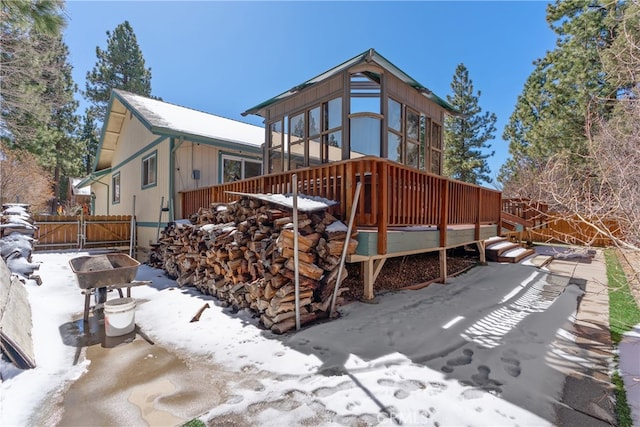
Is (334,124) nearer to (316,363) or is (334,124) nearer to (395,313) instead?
(395,313)

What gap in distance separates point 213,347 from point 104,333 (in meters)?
1.81

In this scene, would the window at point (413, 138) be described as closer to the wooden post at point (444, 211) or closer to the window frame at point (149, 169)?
the wooden post at point (444, 211)

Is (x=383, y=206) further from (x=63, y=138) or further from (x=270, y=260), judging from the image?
(x=63, y=138)

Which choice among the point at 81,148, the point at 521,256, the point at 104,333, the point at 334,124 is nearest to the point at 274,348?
the point at 104,333

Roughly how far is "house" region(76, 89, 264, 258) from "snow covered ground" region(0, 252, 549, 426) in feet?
17.5

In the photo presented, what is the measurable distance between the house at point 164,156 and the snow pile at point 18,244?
3072 millimetres

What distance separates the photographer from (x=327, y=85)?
6688mm

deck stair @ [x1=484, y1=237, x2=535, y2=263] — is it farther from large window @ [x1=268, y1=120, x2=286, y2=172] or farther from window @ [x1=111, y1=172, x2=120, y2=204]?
window @ [x1=111, y1=172, x2=120, y2=204]

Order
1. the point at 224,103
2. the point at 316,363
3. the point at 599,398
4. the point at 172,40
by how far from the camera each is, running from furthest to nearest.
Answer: the point at 224,103, the point at 172,40, the point at 316,363, the point at 599,398

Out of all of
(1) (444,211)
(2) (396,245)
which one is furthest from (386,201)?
(1) (444,211)

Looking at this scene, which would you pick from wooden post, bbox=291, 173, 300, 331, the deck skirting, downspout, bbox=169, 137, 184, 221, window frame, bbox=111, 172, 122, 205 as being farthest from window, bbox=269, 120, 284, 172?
window frame, bbox=111, 172, 122, 205

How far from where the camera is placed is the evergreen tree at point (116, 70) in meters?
24.6

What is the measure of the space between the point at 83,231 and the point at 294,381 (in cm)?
1297

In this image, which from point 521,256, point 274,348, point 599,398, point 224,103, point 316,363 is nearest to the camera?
point 599,398
